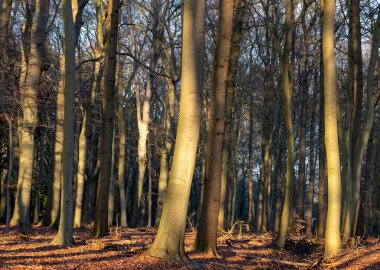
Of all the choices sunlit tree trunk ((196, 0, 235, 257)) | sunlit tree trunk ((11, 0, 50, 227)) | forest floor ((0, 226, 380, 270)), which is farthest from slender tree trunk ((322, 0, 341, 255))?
sunlit tree trunk ((11, 0, 50, 227))

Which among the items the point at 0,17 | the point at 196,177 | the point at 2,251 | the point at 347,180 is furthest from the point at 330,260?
the point at 196,177

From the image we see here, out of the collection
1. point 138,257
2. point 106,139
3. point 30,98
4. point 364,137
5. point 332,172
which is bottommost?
point 138,257

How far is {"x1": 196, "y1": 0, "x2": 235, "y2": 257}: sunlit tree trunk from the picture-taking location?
12.6 m

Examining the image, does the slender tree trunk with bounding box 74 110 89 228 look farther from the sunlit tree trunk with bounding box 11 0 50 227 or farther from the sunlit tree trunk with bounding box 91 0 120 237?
the sunlit tree trunk with bounding box 91 0 120 237

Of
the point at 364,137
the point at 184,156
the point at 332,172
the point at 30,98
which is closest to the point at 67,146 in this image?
the point at 184,156

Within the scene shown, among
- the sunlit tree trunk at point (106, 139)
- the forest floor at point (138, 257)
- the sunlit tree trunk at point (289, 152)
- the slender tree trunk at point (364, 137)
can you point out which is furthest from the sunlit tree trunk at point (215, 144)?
the slender tree trunk at point (364, 137)

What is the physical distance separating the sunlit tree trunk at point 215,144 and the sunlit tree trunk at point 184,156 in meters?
2.60

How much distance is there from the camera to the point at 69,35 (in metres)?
12.4

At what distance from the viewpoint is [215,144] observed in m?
13.0

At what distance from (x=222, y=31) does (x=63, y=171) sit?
16.6ft

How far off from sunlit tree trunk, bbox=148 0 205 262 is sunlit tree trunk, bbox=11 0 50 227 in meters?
8.03

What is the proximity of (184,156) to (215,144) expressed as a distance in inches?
124

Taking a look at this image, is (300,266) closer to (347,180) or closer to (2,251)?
(347,180)

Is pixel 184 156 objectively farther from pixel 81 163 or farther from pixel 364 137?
pixel 81 163
